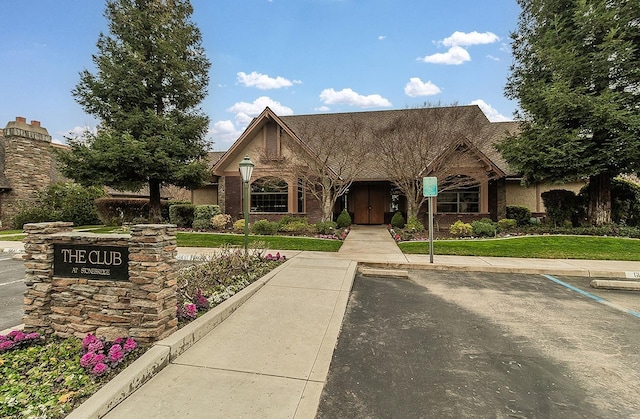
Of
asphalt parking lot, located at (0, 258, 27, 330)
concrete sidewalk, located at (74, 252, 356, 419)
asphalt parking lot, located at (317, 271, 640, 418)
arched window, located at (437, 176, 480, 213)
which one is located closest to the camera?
concrete sidewalk, located at (74, 252, 356, 419)

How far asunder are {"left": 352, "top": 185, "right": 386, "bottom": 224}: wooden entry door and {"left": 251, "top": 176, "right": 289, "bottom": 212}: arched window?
4788 mm

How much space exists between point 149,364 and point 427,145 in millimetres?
13192

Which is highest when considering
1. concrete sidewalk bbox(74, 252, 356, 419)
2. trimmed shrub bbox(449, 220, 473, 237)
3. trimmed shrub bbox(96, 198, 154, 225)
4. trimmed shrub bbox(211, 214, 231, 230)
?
trimmed shrub bbox(96, 198, 154, 225)

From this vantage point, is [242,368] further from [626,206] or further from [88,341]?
[626,206]

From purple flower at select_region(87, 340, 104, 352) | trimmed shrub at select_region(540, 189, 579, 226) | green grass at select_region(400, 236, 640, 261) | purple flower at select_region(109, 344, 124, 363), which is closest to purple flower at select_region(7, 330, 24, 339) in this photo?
purple flower at select_region(87, 340, 104, 352)

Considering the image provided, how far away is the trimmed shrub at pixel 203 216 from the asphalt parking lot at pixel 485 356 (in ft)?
36.2

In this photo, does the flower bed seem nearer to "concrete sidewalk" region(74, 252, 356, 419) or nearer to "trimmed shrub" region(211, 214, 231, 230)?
"concrete sidewalk" region(74, 252, 356, 419)

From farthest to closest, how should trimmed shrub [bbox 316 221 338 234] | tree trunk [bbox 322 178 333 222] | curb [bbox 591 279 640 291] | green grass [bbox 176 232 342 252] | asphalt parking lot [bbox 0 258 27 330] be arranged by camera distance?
tree trunk [bbox 322 178 333 222] → trimmed shrub [bbox 316 221 338 234] → green grass [bbox 176 232 342 252] → curb [bbox 591 279 640 291] → asphalt parking lot [bbox 0 258 27 330]

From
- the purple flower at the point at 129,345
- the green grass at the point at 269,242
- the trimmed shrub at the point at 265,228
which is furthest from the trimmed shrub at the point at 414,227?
the purple flower at the point at 129,345

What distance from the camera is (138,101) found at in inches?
583

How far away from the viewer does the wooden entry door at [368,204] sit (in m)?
19.0

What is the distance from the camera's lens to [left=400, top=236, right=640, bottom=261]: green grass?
993 centimetres

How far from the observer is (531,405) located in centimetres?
295

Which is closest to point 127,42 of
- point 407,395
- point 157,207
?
point 157,207
